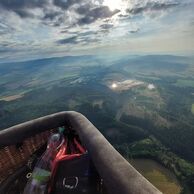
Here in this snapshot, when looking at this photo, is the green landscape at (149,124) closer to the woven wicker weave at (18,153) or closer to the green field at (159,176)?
the green field at (159,176)

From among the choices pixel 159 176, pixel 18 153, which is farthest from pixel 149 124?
pixel 18 153

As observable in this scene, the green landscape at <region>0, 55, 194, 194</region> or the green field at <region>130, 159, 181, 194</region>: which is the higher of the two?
the green field at <region>130, 159, 181, 194</region>

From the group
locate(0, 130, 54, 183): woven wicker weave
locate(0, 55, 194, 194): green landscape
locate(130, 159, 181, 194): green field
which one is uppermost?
locate(0, 130, 54, 183): woven wicker weave

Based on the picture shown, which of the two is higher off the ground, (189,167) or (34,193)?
(34,193)

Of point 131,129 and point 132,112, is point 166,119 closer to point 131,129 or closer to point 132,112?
point 132,112

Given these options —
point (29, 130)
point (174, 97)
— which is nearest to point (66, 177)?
point (29, 130)

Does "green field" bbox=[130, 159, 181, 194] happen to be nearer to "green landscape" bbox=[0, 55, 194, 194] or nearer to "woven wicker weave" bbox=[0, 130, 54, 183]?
"green landscape" bbox=[0, 55, 194, 194]

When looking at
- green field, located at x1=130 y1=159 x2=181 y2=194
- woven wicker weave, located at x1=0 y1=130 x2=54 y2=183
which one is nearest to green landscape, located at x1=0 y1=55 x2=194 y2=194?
green field, located at x1=130 y1=159 x2=181 y2=194

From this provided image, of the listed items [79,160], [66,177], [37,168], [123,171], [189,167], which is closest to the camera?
[123,171]

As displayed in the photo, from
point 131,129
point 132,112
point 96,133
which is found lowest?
point 132,112
